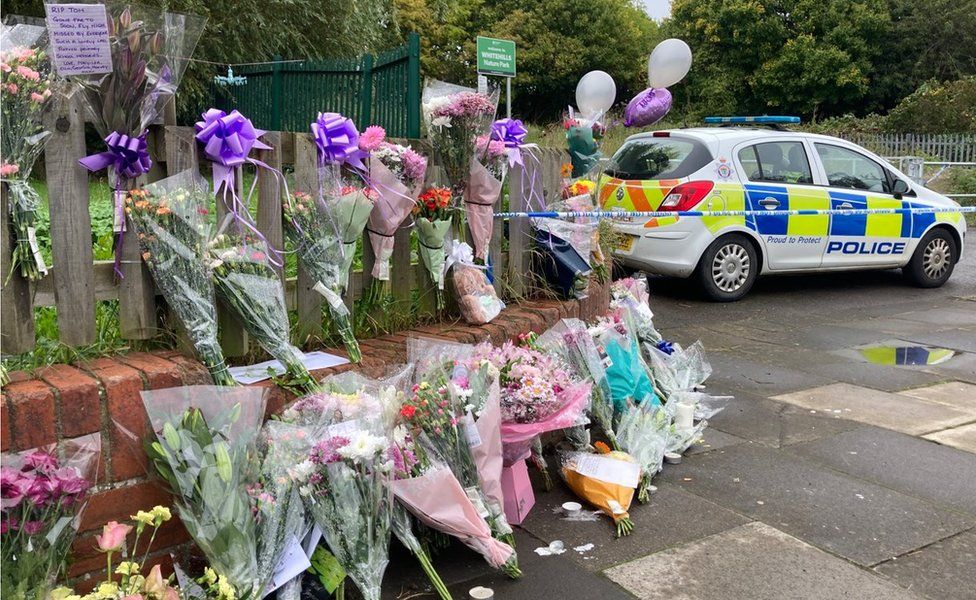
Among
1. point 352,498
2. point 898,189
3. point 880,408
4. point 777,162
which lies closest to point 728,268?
point 777,162

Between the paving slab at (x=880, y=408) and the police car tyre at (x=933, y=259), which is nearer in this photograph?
the paving slab at (x=880, y=408)

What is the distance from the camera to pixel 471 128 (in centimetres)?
392

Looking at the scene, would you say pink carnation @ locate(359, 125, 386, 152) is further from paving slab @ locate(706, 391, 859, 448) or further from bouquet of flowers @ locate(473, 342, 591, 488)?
paving slab @ locate(706, 391, 859, 448)

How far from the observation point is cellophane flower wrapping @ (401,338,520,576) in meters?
3.05

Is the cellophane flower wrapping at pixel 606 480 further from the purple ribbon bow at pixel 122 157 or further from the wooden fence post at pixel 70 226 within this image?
the purple ribbon bow at pixel 122 157

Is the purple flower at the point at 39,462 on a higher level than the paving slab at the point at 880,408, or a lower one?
higher

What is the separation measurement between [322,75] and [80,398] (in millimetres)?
8109

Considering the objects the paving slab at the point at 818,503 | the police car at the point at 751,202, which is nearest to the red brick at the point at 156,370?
the paving slab at the point at 818,503

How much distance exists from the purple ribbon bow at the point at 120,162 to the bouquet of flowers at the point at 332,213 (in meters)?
0.58

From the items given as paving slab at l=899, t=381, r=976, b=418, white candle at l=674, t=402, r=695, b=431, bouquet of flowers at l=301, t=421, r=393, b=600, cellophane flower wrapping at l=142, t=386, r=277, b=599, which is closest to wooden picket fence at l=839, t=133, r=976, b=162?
paving slab at l=899, t=381, r=976, b=418

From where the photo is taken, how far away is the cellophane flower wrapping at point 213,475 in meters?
2.53

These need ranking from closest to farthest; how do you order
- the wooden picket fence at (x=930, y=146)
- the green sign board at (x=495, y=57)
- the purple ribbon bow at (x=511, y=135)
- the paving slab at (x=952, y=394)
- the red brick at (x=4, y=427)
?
the red brick at (x=4, y=427) < the purple ribbon bow at (x=511, y=135) < the paving slab at (x=952, y=394) < the green sign board at (x=495, y=57) < the wooden picket fence at (x=930, y=146)

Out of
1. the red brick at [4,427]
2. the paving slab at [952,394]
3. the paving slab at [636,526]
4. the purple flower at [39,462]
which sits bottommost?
the paving slab at [636,526]

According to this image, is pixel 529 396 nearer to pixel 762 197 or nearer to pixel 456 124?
pixel 456 124
